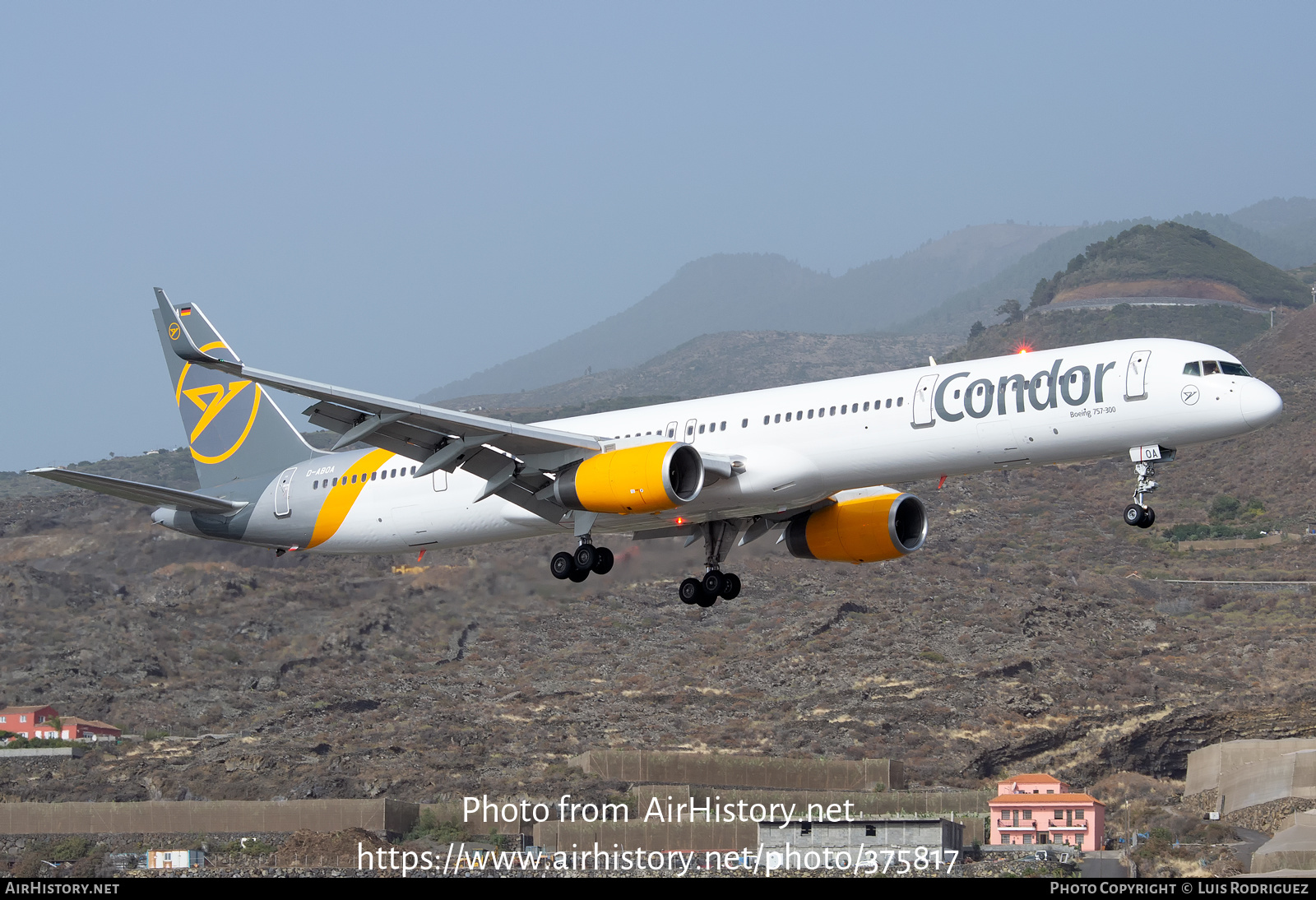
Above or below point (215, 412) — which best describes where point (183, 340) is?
above

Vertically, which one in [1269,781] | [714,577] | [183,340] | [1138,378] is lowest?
[1269,781]

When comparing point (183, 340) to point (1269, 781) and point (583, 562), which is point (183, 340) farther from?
point (1269, 781)

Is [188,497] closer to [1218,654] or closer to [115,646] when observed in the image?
[115,646]

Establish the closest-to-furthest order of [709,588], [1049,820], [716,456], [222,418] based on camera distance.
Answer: [716,456], [709,588], [222,418], [1049,820]

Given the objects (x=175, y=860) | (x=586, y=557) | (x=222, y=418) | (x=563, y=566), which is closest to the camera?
(x=586, y=557)

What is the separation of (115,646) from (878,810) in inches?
2332

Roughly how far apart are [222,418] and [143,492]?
Answer: 7.33 meters

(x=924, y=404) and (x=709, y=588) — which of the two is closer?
(x=924, y=404)

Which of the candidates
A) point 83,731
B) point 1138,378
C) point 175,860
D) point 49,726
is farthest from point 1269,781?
point 49,726

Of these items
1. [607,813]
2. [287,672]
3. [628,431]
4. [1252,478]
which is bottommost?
[607,813]

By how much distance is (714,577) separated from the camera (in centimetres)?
4078

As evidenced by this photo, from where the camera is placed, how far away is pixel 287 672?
Result: 371 ft

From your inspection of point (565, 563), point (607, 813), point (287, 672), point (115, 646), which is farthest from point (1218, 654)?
point (565, 563)

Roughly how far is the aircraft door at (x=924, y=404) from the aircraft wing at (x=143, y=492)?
57.0ft
